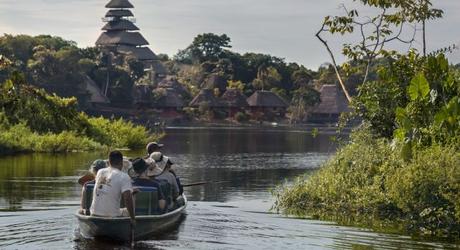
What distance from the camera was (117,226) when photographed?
14.9 metres

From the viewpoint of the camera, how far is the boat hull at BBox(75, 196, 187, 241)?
48.8 feet

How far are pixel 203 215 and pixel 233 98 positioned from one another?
90.2 m

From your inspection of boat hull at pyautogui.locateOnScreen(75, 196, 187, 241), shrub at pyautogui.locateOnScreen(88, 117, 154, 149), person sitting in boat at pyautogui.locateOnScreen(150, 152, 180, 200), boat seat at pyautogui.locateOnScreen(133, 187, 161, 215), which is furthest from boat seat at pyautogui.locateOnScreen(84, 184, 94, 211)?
shrub at pyautogui.locateOnScreen(88, 117, 154, 149)

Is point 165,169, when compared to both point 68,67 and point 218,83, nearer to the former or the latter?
point 68,67

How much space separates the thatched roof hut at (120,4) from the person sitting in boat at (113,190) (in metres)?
110

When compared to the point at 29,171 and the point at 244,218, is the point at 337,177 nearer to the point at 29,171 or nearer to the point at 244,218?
the point at 244,218

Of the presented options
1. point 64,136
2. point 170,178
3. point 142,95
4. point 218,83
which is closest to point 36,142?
point 64,136

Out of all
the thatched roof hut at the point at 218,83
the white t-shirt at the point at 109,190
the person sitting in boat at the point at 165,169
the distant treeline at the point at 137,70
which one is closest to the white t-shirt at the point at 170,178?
the person sitting in boat at the point at 165,169

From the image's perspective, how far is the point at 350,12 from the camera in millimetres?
26500

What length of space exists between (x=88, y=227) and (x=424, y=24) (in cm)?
1426

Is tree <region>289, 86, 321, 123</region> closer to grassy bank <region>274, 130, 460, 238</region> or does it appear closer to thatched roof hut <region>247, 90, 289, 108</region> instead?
thatched roof hut <region>247, 90, 289, 108</region>

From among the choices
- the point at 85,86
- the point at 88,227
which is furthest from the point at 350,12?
the point at 85,86

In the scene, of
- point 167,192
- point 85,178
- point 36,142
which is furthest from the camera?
point 36,142

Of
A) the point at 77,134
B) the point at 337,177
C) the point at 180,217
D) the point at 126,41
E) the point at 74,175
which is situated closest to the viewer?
the point at 180,217
